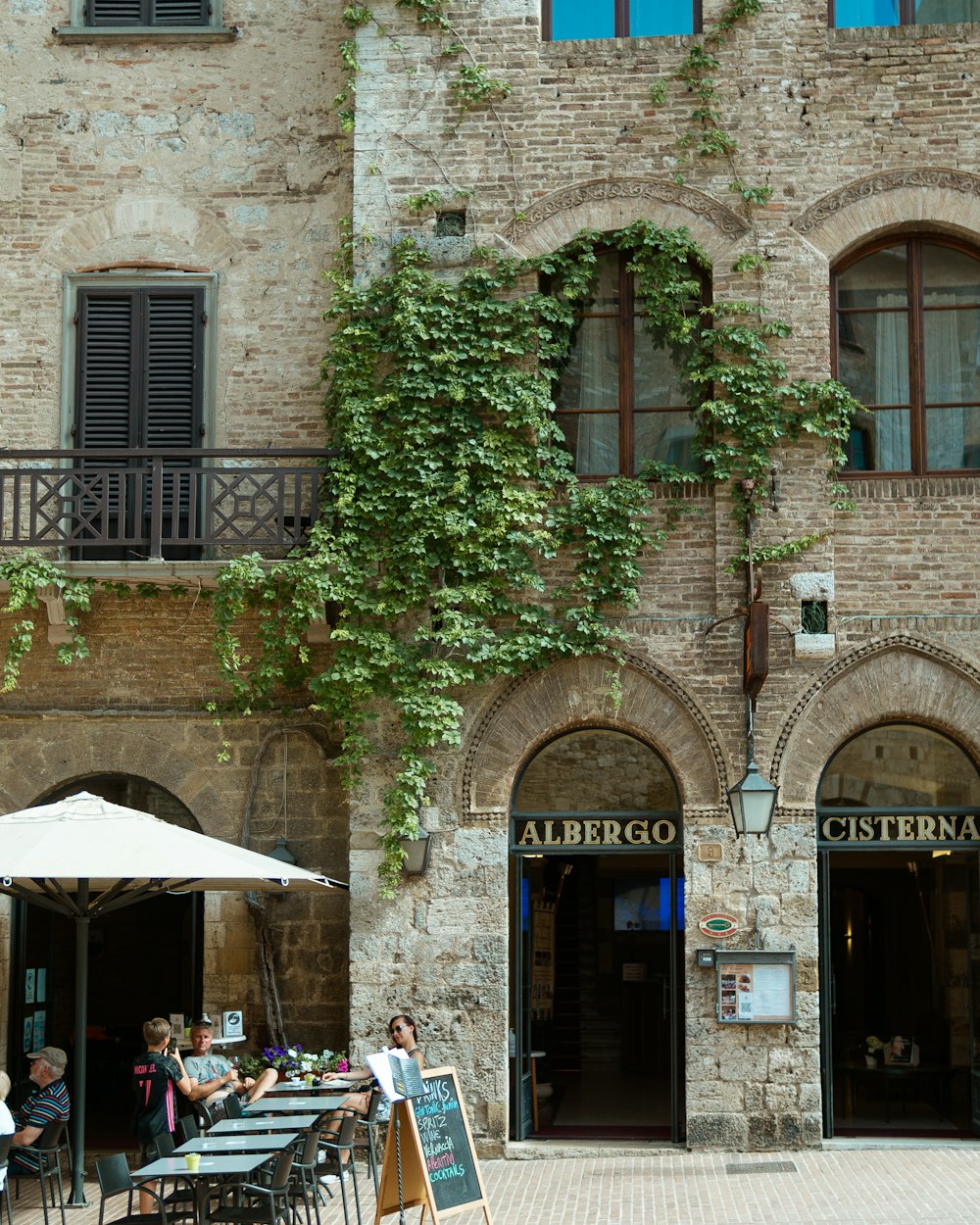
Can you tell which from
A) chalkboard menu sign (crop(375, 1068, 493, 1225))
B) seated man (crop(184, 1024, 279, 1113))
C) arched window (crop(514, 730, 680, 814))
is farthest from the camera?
arched window (crop(514, 730, 680, 814))

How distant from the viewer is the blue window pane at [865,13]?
1295cm

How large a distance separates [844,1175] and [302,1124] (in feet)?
12.8

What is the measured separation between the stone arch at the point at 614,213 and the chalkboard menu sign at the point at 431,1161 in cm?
680

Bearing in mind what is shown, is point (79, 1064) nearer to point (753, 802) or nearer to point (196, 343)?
point (753, 802)

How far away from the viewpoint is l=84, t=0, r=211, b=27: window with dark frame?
1407cm

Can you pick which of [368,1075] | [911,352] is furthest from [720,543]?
[368,1075]

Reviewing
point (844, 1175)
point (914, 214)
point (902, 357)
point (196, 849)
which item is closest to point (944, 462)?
point (902, 357)

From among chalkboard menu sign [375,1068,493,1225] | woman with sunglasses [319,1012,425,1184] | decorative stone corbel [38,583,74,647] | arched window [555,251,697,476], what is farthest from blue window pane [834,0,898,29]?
chalkboard menu sign [375,1068,493,1225]

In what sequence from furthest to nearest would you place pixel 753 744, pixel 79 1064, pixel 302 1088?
1. pixel 753 744
2. pixel 302 1088
3. pixel 79 1064

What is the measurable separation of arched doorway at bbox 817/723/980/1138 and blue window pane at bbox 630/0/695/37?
239 inches

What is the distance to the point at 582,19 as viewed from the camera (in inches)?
520

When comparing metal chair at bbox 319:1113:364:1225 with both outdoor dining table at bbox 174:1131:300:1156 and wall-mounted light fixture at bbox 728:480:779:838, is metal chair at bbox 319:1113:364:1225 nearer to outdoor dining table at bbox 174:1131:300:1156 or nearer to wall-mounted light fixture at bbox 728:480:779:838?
outdoor dining table at bbox 174:1131:300:1156

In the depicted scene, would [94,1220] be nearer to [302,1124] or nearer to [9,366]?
[302,1124]

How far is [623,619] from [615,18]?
5.12 metres
